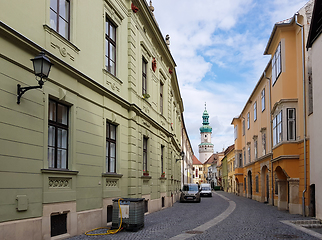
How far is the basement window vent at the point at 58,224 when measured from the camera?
31.7 feet

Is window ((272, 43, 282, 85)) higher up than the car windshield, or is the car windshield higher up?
window ((272, 43, 282, 85))

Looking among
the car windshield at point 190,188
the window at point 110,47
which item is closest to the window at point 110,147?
the window at point 110,47

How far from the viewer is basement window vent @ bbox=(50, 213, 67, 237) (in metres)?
9.65

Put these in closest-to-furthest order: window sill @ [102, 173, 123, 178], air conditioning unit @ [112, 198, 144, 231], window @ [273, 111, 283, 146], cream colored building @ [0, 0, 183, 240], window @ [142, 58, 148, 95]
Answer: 1. cream colored building @ [0, 0, 183, 240]
2. air conditioning unit @ [112, 198, 144, 231]
3. window sill @ [102, 173, 123, 178]
4. window @ [142, 58, 148, 95]
5. window @ [273, 111, 283, 146]

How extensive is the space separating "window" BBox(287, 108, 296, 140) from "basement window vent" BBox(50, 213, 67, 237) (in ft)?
41.5

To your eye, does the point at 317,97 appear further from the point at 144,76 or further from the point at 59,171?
the point at 59,171

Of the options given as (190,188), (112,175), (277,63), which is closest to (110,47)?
(112,175)

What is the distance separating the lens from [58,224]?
988 centimetres

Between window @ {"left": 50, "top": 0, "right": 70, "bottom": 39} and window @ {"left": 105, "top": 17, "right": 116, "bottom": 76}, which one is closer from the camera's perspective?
window @ {"left": 50, "top": 0, "right": 70, "bottom": 39}

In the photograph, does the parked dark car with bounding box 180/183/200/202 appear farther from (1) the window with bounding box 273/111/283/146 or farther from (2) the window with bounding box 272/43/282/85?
(2) the window with bounding box 272/43/282/85

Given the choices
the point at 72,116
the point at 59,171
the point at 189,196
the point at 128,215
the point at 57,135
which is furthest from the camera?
the point at 189,196

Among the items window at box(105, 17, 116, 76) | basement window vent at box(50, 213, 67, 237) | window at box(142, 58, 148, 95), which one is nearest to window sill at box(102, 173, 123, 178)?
basement window vent at box(50, 213, 67, 237)

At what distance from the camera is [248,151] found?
37.6 meters

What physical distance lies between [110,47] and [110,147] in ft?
12.7
